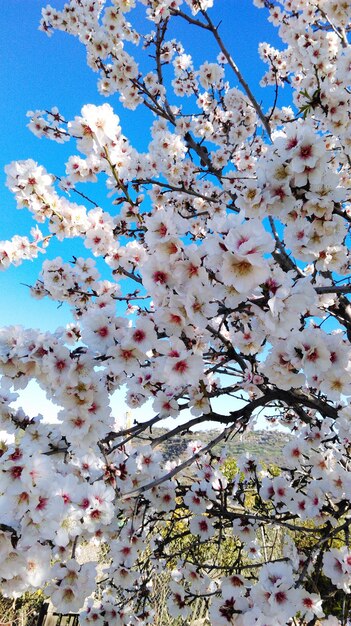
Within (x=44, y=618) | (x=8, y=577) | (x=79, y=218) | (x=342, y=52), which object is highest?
(x=342, y=52)

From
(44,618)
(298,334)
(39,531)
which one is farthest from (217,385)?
(44,618)

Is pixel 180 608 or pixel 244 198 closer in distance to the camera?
pixel 244 198

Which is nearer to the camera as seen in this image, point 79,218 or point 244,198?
point 244,198

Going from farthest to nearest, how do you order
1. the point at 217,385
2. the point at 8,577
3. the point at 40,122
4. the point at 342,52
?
1. the point at 40,122
2. the point at 217,385
3. the point at 342,52
4. the point at 8,577

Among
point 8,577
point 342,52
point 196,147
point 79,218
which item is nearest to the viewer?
point 8,577

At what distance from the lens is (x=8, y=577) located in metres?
1.52

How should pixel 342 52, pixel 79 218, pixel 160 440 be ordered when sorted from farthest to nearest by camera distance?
pixel 79 218
pixel 342 52
pixel 160 440

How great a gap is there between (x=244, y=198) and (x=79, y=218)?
1.97m

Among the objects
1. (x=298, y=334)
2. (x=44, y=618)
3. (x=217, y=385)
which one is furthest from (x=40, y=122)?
(x=44, y=618)

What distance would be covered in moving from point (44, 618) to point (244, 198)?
19.0 feet

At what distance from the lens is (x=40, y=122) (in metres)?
4.95

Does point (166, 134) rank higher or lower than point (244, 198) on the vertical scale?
higher

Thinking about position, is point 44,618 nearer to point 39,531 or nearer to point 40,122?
point 39,531

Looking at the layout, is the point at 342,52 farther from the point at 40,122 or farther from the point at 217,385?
the point at 40,122
